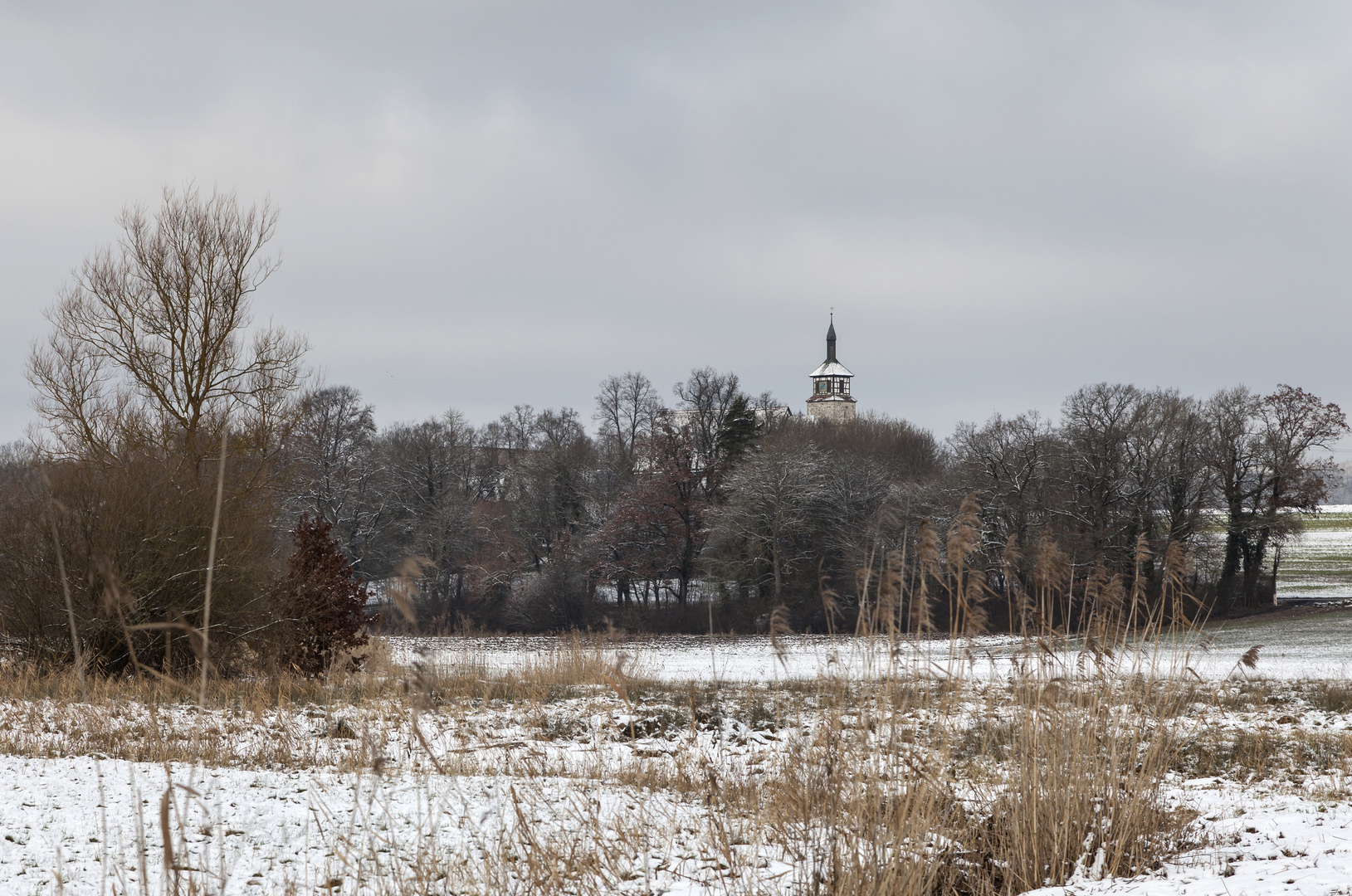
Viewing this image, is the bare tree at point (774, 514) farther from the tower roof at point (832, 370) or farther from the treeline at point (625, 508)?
the tower roof at point (832, 370)

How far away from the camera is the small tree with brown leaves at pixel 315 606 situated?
12.1 m

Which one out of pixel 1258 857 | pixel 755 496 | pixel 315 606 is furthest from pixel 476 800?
pixel 755 496

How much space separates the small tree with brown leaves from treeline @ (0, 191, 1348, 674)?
0.03 meters

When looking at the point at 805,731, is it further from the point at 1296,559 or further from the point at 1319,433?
the point at 1296,559

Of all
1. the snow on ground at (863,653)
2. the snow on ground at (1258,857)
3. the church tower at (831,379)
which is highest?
the church tower at (831,379)

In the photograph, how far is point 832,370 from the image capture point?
316 feet

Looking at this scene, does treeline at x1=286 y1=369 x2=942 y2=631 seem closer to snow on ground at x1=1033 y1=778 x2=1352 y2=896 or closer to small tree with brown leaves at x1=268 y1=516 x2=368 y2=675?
small tree with brown leaves at x1=268 y1=516 x2=368 y2=675

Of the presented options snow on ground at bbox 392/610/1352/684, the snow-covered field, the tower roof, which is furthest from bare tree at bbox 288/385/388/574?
the tower roof

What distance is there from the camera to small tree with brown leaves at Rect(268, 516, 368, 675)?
478 inches

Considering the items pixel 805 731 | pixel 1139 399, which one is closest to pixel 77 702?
pixel 805 731

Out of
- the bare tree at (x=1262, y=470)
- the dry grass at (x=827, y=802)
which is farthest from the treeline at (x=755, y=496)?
the dry grass at (x=827, y=802)

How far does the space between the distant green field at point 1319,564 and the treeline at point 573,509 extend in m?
1.54

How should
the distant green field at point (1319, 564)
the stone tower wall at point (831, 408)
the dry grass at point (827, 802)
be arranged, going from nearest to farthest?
the dry grass at point (827, 802) < the distant green field at point (1319, 564) < the stone tower wall at point (831, 408)

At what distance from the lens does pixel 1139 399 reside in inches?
1280
